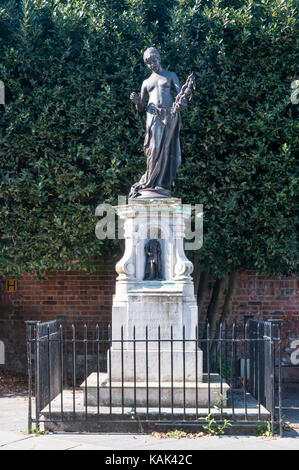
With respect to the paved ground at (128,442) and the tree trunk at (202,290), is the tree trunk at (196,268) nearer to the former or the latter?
the tree trunk at (202,290)

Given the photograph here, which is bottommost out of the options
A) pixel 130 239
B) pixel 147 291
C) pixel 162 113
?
pixel 147 291

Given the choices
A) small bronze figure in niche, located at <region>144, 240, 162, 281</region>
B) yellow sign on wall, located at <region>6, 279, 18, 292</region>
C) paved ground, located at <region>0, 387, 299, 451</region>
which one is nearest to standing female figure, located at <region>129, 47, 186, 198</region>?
small bronze figure in niche, located at <region>144, 240, 162, 281</region>

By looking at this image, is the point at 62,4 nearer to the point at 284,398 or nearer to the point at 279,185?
the point at 279,185

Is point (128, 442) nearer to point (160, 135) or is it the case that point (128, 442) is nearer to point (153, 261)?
point (153, 261)

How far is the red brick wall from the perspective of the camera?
1166 cm

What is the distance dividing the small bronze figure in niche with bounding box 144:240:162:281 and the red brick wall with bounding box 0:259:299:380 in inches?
156

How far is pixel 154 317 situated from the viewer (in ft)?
24.2

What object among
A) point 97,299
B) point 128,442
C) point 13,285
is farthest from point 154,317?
point 13,285

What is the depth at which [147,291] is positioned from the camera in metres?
7.41

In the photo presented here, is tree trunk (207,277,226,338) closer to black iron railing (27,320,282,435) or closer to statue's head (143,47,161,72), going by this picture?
Result: black iron railing (27,320,282,435)

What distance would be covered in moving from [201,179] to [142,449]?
16.8 ft

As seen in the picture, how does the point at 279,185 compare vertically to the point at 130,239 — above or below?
above

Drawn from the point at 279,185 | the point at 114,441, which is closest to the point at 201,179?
the point at 279,185

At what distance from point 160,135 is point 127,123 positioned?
6.07 feet
